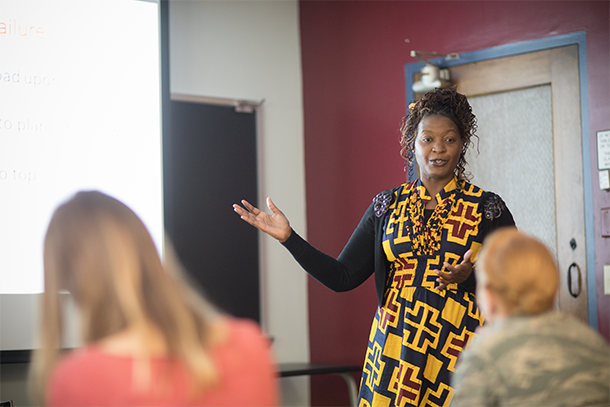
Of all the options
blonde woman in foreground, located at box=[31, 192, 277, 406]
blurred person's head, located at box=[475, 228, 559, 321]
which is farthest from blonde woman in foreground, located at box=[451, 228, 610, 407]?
blonde woman in foreground, located at box=[31, 192, 277, 406]

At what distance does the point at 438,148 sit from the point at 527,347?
0.98 metres

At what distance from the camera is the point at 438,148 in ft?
6.57

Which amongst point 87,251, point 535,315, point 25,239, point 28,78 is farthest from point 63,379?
point 28,78

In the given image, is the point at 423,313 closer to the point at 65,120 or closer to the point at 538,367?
the point at 538,367

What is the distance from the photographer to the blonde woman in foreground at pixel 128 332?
0.87 m

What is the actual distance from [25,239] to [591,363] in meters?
2.40

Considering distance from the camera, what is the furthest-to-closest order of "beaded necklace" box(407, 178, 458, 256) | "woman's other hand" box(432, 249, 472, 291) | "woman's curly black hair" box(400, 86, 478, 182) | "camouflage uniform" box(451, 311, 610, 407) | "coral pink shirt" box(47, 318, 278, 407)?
"woman's curly black hair" box(400, 86, 478, 182) < "beaded necklace" box(407, 178, 458, 256) < "woman's other hand" box(432, 249, 472, 291) < "camouflage uniform" box(451, 311, 610, 407) < "coral pink shirt" box(47, 318, 278, 407)

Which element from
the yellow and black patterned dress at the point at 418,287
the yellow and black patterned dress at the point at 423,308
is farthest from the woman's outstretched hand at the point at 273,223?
the yellow and black patterned dress at the point at 423,308

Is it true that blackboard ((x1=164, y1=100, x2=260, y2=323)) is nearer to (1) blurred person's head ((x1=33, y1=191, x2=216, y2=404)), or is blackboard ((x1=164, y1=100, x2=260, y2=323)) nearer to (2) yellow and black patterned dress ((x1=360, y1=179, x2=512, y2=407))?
(2) yellow and black patterned dress ((x1=360, y1=179, x2=512, y2=407))

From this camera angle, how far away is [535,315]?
3.80 ft

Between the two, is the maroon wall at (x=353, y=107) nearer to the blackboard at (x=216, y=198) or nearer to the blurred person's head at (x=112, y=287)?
the blackboard at (x=216, y=198)

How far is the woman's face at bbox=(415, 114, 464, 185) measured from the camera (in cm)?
200

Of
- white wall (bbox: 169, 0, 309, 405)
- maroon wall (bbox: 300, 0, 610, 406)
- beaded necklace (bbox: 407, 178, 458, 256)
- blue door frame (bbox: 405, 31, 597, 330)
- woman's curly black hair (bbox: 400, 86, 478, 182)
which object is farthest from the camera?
white wall (bbox: 169, 0, 309, 405)

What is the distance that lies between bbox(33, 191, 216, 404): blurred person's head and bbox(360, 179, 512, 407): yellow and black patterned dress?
3.37 ft
